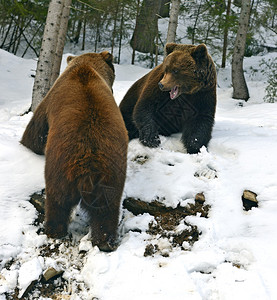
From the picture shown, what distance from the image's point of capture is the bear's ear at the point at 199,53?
3.96m

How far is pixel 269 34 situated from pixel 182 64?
1716cm

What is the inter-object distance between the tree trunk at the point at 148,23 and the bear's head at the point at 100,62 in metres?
13.1

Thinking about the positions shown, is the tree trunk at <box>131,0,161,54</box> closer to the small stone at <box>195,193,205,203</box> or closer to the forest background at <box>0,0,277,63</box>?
the forest background at <box>0,0,277,63</box>

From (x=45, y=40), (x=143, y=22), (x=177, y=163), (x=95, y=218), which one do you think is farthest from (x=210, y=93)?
(x=143, y=22)

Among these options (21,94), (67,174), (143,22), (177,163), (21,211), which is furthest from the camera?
(143,22)

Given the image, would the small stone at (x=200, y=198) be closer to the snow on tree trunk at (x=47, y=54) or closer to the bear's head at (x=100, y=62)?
the bear's head at (x=100, y=62)

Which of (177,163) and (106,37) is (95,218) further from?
(106,37)

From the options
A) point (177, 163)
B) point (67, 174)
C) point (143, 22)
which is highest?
point (143, 22)

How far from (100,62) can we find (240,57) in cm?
853

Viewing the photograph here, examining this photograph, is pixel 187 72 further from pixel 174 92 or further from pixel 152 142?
pixel 152 142

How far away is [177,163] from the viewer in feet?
12.5

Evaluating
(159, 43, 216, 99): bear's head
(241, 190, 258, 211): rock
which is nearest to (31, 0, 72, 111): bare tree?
(159, 43, 216, 99): bear's head

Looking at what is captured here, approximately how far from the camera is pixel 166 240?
278cm

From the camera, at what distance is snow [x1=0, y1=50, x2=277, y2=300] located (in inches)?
89.4
